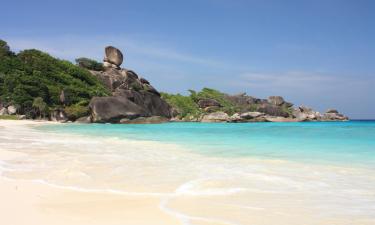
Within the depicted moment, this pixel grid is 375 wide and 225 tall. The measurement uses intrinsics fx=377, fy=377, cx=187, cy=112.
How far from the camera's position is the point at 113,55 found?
174 feet

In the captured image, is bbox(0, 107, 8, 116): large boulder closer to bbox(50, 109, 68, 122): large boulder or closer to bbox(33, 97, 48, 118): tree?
bbox(33, 97, 48, 118): tree

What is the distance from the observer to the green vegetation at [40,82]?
121 feet

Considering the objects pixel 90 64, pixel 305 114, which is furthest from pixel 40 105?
pixel 305 114

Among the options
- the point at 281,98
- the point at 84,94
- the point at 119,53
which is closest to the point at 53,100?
the point at 84,94

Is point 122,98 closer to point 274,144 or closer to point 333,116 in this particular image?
point 274,144

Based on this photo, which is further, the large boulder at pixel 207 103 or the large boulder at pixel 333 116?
the large boulder at pixel 333 116

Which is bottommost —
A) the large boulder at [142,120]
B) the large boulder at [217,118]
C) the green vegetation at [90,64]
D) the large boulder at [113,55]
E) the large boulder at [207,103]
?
the large boulder at [142,120]

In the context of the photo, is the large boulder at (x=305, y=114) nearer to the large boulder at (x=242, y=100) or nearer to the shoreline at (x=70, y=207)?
the large boulder at (x=242, y=100)

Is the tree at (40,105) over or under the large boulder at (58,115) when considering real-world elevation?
over

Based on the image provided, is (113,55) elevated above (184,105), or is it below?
above

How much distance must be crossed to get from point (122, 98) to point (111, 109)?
8.98 ft

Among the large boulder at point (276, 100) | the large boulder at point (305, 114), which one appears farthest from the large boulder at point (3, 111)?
the large boulder at point (276, 100)

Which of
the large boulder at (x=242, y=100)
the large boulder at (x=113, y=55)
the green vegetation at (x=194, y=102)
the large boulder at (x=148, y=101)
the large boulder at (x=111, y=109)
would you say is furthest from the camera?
the large boulder at (x=242, y=100)

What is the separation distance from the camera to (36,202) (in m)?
3.88
